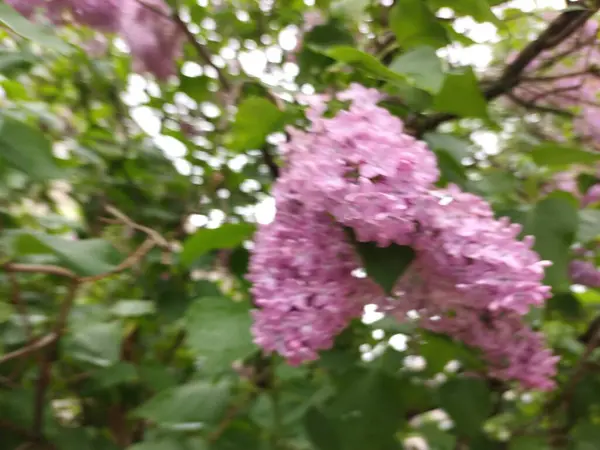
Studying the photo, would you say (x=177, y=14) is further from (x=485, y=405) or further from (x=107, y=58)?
(x=485, y=405)

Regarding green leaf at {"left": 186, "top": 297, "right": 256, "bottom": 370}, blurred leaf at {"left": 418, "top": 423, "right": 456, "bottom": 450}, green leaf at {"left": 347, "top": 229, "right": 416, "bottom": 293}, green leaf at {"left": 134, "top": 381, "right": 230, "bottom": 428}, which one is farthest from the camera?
blurred leaf at {"left": 418, "top": 423, "right": 456, "bottom": 450}

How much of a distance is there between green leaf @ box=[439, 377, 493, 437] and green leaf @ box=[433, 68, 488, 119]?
271 millimetres

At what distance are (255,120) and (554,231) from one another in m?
0.26

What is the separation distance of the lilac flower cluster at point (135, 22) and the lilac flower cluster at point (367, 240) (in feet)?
0.89

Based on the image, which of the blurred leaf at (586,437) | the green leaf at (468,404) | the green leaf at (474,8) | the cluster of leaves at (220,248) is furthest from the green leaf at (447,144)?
the blurred leaf at (586,437)

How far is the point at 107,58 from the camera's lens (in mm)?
842

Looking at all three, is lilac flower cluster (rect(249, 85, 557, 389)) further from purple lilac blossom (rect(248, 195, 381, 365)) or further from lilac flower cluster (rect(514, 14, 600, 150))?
lilac flower cluster (rect(514, 14, 600, 150))

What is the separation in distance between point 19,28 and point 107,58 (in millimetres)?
513

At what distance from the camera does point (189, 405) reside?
1.84 feet

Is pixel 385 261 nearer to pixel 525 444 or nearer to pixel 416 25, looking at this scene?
pixel 416 25

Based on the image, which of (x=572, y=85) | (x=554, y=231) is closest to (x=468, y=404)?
(x=554, y=231)

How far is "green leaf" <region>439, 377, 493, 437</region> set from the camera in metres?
0.55

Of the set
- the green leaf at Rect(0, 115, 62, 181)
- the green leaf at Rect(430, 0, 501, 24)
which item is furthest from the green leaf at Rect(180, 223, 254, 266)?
the green leaf at Rect(430, 0, 501, 24)

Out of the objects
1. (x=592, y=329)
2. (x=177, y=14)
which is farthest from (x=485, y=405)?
(x=177, y=14)
